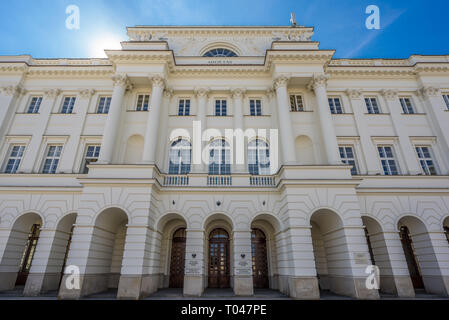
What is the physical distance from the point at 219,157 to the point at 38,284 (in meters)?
13.4

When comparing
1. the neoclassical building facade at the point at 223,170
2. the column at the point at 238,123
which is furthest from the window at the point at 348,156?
the column at the point at 238,123

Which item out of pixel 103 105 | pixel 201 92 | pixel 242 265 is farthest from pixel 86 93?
pixel 242 265

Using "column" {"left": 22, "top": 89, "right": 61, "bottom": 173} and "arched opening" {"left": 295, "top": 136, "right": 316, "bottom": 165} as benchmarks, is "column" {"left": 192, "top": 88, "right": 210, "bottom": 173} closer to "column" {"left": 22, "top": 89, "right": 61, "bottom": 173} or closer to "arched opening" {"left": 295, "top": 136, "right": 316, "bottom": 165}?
"arched opening" {"left": 295, "top": 136, "right": 316, "bottom": 165}

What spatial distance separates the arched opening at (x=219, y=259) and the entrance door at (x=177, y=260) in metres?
1.98

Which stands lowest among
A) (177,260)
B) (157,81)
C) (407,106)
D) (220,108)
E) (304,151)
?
(177,260)

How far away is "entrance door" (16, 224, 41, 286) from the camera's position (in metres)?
16.8

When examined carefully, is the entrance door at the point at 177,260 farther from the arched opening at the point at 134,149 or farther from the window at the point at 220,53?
the window at the point at 220,53

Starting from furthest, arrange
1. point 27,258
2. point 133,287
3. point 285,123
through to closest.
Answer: point 27,258
point 285,123
point 133,287

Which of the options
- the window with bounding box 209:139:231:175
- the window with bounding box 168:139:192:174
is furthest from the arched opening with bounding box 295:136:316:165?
the window with bounding box 168:139:192:174

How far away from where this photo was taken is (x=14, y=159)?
17.3 m

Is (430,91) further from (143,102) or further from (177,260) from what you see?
(177,260)

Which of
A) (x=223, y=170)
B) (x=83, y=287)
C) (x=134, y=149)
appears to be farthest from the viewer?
(x=134, y=149)

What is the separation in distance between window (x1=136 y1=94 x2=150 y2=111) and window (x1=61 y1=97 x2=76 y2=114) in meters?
5.59
